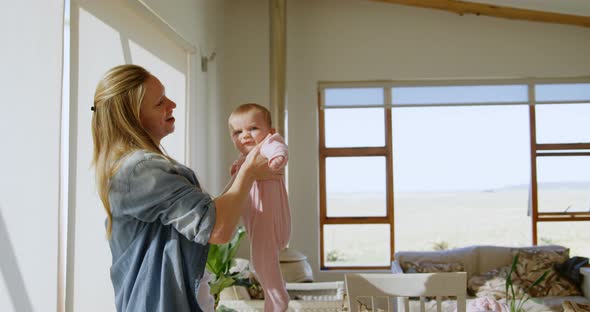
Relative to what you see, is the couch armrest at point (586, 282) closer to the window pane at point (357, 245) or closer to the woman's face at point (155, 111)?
the window pane at point (357, 245)

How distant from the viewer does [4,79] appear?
2.11 meters

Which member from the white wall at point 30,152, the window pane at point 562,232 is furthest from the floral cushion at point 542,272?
the white wall at point 30,152

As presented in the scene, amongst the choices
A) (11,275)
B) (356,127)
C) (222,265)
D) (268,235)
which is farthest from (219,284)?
(356,127)

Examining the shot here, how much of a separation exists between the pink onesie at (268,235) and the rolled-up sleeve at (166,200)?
47cm

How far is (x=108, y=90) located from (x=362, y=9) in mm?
5162

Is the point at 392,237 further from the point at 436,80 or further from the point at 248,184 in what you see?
the point at 248,184

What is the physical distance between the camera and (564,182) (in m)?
6.07

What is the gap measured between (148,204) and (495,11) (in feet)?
17.3

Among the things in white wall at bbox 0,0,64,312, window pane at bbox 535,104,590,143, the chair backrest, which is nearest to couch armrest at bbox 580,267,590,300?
window pane at bbox 535,104,590,143

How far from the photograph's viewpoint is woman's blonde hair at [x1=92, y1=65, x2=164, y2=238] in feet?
4.10

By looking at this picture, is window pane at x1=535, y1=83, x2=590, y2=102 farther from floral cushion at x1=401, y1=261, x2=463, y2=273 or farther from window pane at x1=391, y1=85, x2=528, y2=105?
floral cushion at x1=401, y1=261, x2=463, y2=273

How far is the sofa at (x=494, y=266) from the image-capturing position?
5059mm

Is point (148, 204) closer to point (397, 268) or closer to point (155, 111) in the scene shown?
point (155, 111)

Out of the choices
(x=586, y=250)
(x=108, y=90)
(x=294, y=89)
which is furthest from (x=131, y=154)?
(x=586, y=250)
